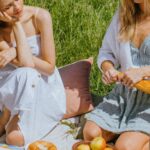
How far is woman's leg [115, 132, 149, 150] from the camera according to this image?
2922 mm

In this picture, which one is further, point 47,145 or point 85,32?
point 85,32

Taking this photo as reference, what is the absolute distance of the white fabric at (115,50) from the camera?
3.14 m

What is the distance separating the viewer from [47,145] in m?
2.99

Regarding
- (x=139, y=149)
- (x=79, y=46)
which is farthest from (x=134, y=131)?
(x=79, y=46)

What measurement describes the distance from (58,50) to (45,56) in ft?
3.38

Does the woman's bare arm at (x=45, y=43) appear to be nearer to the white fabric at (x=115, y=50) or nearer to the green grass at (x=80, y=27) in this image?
the white fabric at (x=115, y=50)

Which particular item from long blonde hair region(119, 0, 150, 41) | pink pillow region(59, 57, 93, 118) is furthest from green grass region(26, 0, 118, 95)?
long blonde hair region(119, 0, 150, 41)

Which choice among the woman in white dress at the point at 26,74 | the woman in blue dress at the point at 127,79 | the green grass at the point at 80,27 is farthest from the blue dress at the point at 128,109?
the green grass at the point at 80,27

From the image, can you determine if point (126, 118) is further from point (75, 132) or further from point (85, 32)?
point (85, 32)

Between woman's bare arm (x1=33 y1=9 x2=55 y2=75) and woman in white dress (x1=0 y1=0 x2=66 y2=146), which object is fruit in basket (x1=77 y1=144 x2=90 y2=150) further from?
woman's bare arm (x1=33 y1=9 x2=55 y2=75)

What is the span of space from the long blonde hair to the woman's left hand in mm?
236

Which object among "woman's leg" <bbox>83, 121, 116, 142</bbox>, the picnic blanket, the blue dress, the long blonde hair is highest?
the long blonde hair

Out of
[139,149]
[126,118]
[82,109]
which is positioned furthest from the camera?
[82,109]

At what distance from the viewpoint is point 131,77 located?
9.66 feet
